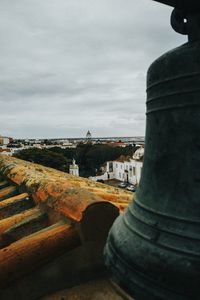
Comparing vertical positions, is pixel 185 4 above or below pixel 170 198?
above

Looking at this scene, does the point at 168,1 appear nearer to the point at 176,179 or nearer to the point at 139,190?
the point at 176,179

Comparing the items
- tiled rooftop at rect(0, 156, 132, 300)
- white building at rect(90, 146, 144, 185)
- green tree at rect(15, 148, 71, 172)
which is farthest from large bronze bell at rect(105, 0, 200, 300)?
white building at rect(90, 146, 144, 185)

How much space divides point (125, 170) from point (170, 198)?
50667mm

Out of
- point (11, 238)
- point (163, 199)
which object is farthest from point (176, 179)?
point (11, 238)

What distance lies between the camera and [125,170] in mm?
51719

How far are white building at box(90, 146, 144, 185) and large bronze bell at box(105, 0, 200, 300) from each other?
144 feet

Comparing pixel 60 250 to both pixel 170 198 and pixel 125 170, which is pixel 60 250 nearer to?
pixel 170 198

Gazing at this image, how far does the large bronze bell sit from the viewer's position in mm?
1128

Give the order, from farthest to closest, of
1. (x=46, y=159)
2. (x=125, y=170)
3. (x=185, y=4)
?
(x=125, y=170), (x=46, y=159), (x=185, y=4)

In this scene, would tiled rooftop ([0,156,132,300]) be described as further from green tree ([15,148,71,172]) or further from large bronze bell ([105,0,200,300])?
green tree ([15,148,71,172])

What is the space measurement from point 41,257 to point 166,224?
107cm

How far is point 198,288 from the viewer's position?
3.53 feet

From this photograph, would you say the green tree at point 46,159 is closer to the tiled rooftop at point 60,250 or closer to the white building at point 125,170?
the white building at point 125,170

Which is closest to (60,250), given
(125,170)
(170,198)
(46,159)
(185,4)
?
(170,198)
